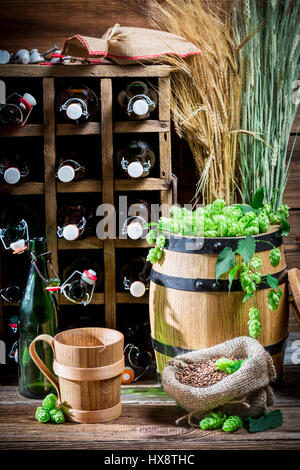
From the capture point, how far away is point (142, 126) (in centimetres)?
197

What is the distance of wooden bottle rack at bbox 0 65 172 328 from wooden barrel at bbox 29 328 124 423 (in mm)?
436

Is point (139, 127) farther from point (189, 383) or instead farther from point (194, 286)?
point (189, 383)

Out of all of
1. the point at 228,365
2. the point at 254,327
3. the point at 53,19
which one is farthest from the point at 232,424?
the point at 53,19

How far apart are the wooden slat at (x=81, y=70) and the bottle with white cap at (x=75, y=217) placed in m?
0.47

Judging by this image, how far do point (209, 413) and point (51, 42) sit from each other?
5.14 ft

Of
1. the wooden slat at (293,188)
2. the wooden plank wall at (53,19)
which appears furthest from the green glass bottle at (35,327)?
the wooden slat at (293,188)

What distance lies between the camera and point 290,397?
175cm

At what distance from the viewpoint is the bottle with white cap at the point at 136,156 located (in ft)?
6.55

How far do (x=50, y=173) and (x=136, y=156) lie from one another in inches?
12.5

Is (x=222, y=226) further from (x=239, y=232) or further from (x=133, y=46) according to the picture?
(x=133, y=46)

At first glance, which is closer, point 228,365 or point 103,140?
point 228,365

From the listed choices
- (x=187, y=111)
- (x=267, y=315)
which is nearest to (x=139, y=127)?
(x=187, y=111)

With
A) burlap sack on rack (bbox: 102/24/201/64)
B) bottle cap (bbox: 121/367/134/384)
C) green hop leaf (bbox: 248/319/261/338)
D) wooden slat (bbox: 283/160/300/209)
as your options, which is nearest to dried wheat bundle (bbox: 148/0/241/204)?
burlap sack on rack (bbox: 102/24/201/64)

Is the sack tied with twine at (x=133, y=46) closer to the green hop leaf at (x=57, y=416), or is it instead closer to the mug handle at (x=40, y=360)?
the mug handle at (x=40, y=360)
